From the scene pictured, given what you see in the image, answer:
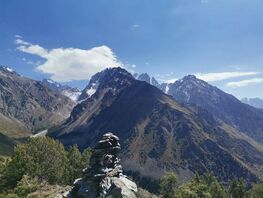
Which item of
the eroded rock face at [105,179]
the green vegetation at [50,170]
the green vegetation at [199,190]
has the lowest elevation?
the green vegetation at [199,190]

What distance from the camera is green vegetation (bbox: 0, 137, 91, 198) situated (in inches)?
4966

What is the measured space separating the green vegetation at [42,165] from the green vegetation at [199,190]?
110 feet

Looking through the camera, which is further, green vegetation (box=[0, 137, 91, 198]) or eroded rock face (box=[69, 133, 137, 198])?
green vegetation (box=[0, 137, 91, 198])

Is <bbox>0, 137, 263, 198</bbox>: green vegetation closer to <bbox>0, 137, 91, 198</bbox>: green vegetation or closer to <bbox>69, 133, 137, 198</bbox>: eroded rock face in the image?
<bbox>0, 137, 91, 198</bbox>: green vegetation

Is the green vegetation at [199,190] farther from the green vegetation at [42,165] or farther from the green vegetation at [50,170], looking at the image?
the green vegetation at [42,165]

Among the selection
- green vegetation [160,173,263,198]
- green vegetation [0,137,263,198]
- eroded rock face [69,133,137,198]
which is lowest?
green vegetation [160,173,263,198]

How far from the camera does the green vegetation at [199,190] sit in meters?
129

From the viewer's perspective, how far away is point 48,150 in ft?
477

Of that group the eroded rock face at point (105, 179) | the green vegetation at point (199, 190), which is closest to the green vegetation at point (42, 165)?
the green vegetation at point (199, 190)

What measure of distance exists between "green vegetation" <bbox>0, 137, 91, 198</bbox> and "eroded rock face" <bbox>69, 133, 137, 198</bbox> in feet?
172

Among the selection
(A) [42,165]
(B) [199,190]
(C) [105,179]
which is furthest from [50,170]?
(C) [105,179]

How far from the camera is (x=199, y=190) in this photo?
13138 cm

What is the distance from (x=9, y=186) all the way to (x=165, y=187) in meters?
61.1

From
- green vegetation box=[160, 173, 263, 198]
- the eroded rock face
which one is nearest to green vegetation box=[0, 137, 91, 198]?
green vegetation box=[160, 173, 263, 198]
